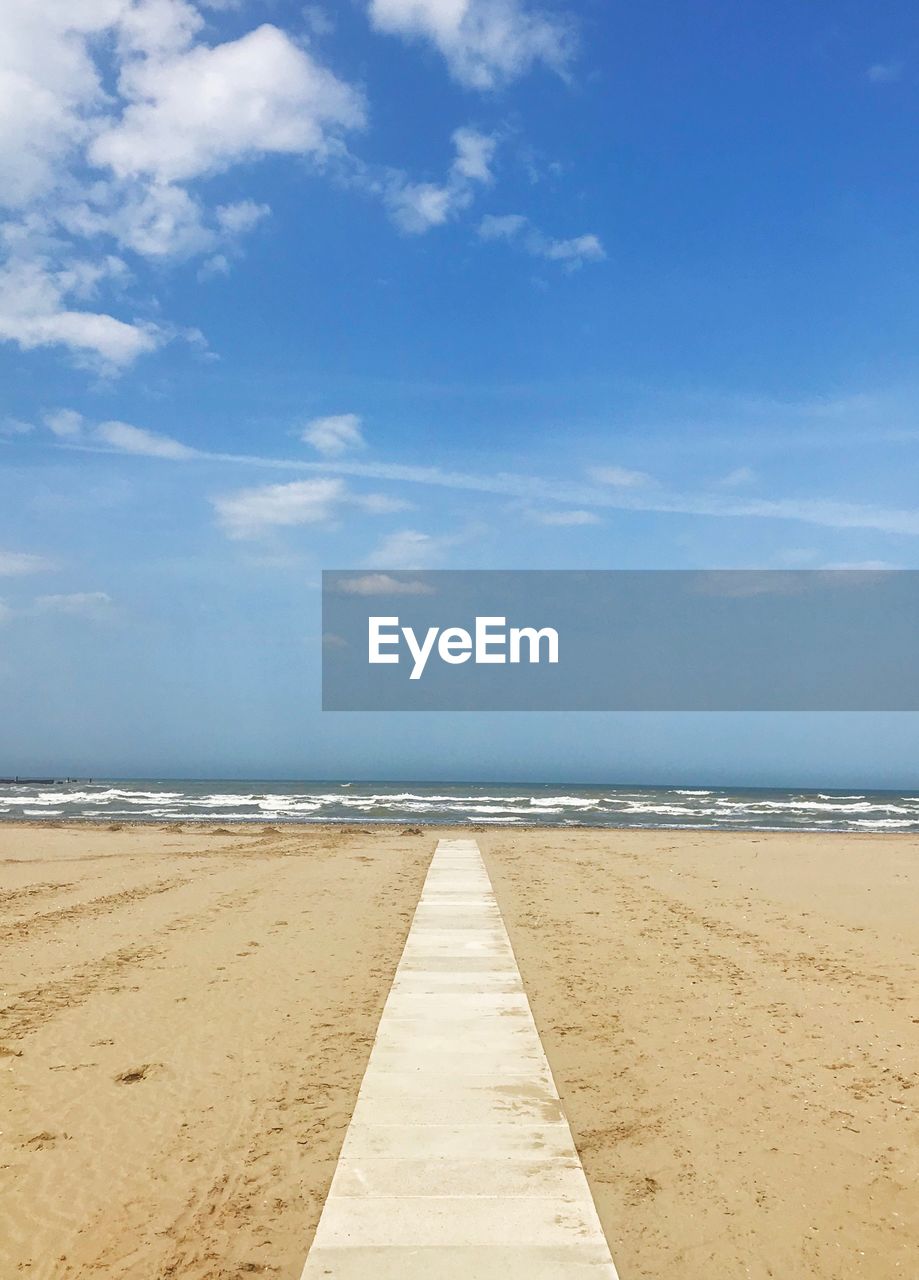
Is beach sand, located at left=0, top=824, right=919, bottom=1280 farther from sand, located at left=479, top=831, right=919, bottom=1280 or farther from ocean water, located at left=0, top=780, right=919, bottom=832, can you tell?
ocean water, located at left=0, top=780, right=919, bottom=832

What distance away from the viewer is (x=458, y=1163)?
15.4 ft

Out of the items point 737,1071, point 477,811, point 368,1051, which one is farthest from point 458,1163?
point 477,811

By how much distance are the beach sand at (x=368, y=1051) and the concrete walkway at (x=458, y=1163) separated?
211 millimetres

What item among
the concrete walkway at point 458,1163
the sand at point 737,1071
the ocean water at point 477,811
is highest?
the concrete walkway at point 458,1163

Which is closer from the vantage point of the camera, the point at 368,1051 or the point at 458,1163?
the point at 458,1163

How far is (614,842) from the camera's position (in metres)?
25.5

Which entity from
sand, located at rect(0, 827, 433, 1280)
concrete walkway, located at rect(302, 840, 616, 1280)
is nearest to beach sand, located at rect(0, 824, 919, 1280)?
sand, located at rect(0, 827, 433, 1280)

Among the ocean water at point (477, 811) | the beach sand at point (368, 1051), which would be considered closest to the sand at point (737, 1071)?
the beach sand at point (368, 1051)

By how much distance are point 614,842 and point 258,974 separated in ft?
58.0

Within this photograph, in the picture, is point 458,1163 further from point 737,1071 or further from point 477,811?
point 477,811

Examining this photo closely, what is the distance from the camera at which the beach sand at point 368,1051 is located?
4348mm

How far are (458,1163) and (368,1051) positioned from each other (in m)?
2.16

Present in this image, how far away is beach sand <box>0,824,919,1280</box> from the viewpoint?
4348 mm

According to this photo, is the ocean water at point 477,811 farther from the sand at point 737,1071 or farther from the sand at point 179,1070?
the sand at point 179,1070
